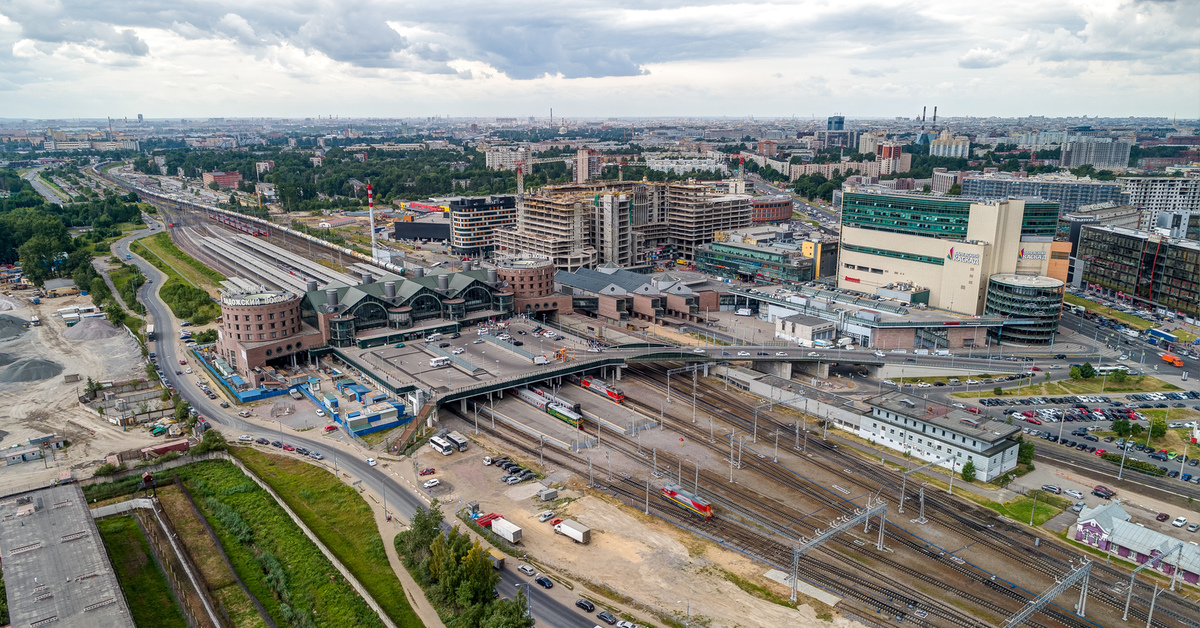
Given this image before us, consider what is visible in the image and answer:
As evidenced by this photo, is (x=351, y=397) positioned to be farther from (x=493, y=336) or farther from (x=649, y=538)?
(x=649, y=538)

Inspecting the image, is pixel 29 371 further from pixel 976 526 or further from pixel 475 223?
pixel 976 526

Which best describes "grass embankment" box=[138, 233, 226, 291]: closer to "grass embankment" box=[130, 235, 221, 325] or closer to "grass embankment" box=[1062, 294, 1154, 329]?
"grass embankment" box=[130, 235, 221, 325]

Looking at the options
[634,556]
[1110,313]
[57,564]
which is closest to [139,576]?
[57,564]

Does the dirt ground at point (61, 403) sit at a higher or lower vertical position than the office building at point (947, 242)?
lower

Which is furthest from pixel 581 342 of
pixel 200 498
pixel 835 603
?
pixel 835 603

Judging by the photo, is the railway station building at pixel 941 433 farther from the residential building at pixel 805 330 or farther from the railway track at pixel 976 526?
the residential building at pixel 805 330

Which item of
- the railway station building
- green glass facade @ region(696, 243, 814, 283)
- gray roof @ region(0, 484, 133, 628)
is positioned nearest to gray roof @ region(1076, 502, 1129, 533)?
the railway station building

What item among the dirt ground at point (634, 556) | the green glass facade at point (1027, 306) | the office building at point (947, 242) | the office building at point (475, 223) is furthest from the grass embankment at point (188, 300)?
the green glass facade at point (1027, 306)
